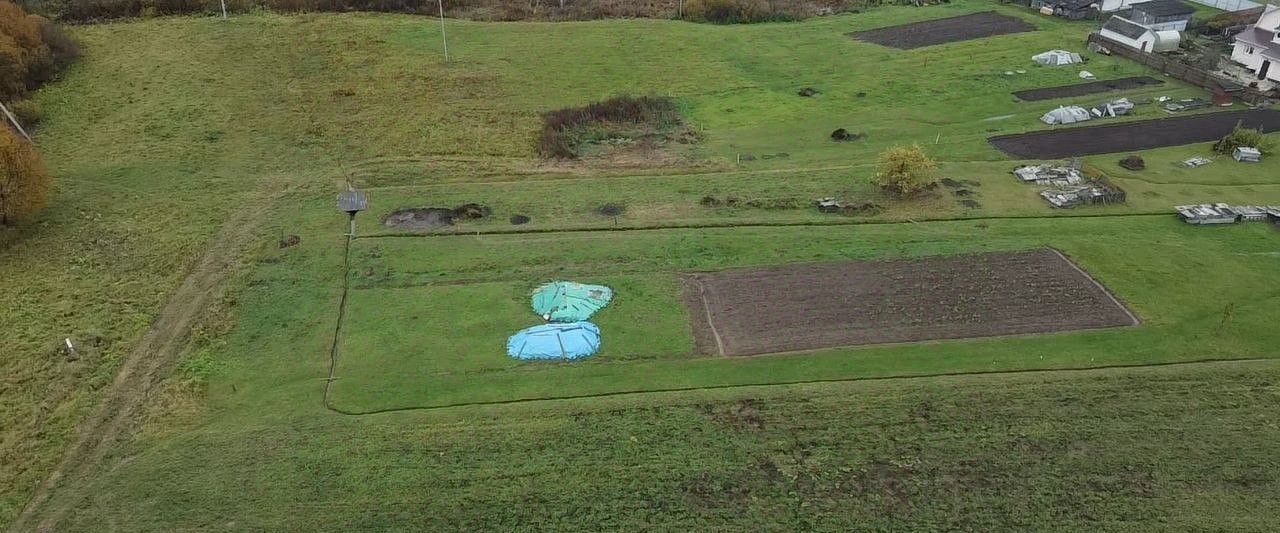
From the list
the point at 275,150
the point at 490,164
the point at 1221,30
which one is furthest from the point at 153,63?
the point at 1221,30

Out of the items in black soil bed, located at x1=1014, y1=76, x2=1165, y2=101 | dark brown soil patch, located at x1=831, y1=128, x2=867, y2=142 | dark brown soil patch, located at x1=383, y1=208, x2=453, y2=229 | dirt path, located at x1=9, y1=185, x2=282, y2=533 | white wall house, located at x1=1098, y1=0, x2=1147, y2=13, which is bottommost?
dirt path, located at x1=9, y1=185, x2=282, y2=533

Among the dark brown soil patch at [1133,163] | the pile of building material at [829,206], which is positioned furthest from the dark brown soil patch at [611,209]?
the dark brown soil patch at [1133,163]

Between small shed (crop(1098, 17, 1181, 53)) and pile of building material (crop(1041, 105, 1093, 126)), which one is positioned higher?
small shed (crop(1098, 17, 1181, 53))

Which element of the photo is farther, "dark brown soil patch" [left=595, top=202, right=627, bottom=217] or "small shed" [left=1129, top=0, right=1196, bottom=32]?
"small shed" [left=1129, top=0, right=1196, bottom=32]

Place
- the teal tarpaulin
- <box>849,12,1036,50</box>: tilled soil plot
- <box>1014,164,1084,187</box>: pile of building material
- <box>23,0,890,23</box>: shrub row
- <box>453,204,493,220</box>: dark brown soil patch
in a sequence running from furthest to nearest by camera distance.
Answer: <box>23,0,890,23</box>: shrub row, <box>849,12,1036,50</box>: tilled soil plot, <box>1014,164,1084,187</box>: pile of building material, <box>453,204,493,220</box>: dark brown soil patch, the teal tarpaulin

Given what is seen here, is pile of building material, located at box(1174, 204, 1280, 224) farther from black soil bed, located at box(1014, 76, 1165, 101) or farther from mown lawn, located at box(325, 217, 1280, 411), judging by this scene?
black soil bed, located at box(1014, 76, 1165, 101)

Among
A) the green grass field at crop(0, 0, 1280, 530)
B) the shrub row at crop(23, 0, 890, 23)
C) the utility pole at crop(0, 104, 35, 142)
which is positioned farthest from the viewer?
the shrub row at crop(23, 0, 890, 23)

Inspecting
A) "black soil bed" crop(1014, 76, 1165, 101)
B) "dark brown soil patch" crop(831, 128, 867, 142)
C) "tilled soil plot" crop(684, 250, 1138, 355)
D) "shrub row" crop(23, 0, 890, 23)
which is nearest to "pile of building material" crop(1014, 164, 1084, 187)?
"tilled soil plot" crop(684, 250, 1138, 355)
